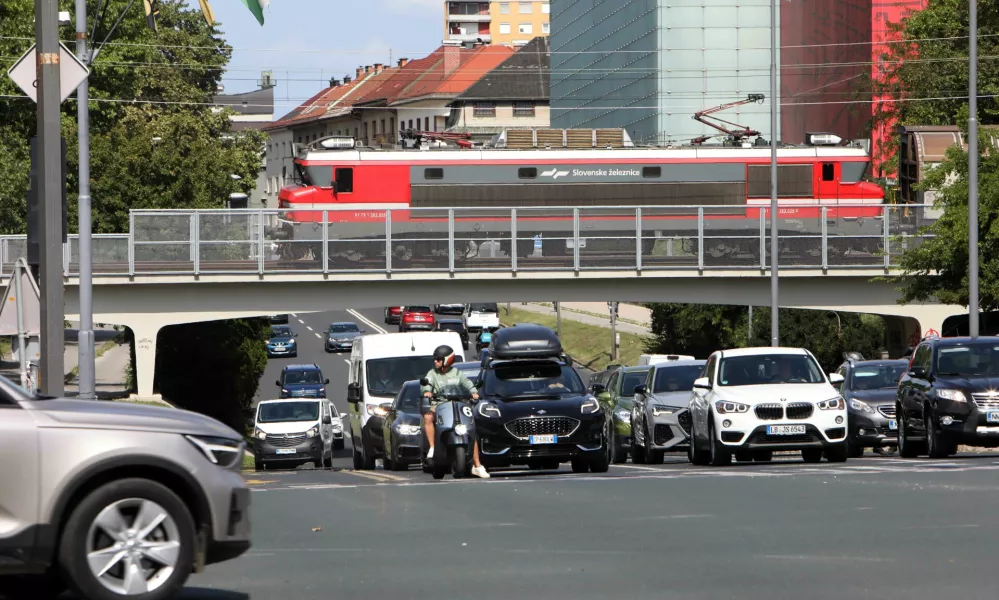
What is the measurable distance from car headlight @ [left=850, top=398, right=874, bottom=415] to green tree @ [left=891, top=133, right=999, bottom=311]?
1050 centimetres

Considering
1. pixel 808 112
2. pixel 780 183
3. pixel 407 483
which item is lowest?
pixel 407 483

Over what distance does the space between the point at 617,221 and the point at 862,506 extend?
27711 millimetres

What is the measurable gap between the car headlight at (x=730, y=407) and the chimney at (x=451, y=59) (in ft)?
370

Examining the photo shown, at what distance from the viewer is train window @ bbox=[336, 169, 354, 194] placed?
47.8 meters

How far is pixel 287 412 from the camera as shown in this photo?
39.0 metres

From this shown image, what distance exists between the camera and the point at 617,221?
40.9 m

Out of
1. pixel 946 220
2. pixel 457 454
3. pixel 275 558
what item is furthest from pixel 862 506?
pixel 946 220

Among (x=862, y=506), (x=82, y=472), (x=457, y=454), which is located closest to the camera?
(x=82, y=472)

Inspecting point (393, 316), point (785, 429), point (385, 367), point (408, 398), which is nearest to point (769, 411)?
point (785, 429)

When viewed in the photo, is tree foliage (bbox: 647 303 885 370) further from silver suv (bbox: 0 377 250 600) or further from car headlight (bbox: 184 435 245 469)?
silver suv (bbox: 0 377 250 600)

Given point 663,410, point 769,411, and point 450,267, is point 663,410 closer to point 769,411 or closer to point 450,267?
point 769,411

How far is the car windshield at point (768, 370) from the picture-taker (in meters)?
21.9

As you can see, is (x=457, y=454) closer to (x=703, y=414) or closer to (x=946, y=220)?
(x=703, y=414)

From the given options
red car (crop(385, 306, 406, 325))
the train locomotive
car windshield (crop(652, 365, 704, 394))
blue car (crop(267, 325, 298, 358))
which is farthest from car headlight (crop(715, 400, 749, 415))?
red car (crop(385, 306, 406, 325))
